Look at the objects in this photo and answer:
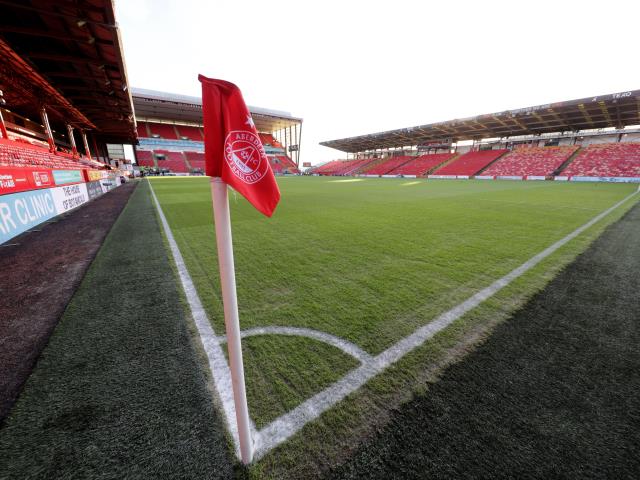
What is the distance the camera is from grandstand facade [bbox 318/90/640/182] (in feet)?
85.8

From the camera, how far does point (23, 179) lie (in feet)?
22.4

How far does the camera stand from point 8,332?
8.34ft

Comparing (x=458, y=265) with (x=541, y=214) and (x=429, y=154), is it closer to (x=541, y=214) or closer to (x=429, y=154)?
(x=541, y=214)

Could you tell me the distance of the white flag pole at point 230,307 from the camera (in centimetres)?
117

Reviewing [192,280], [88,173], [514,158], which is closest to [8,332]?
[192,280]

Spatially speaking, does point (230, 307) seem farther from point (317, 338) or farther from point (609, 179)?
point (609, 179)

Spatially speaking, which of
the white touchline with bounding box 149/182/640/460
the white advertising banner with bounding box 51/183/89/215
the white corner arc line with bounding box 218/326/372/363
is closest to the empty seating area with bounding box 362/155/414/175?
the white advertising banner with bounding box 51/183/89/215

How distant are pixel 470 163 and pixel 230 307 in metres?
46.2

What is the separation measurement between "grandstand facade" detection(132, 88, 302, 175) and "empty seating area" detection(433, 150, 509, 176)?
33.4 meters

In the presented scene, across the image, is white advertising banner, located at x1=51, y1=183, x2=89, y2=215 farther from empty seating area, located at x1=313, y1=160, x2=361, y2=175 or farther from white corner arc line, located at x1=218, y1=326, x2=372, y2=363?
empty seating area, located at x1=313, y1=160, x2=361, y2=175

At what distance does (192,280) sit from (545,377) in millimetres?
3872

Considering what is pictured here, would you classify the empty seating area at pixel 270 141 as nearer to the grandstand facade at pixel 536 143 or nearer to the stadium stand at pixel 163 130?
the stadium stand at pixel 163 130

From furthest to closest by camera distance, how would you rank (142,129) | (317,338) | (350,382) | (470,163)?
1. (142,129)
2. (470,163)
3. (317,338)
4. (350,382)

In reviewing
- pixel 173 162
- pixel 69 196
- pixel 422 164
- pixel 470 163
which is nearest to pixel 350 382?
pixel 69 196
